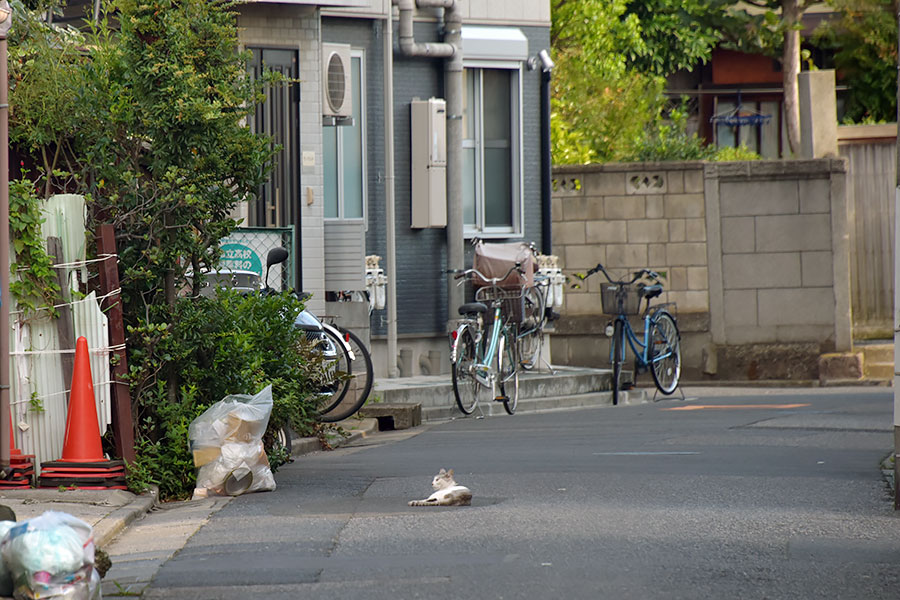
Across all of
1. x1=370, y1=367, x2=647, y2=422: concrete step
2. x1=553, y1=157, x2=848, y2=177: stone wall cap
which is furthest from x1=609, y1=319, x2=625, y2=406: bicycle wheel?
x1=553, y1=157, x2=848, y2=177: stone wall cap

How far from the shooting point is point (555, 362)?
20.0 m

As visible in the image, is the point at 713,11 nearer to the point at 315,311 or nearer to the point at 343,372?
the point at 315,311

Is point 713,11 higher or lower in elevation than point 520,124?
higher

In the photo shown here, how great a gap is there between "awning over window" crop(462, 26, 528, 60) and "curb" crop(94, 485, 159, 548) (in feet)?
34.7

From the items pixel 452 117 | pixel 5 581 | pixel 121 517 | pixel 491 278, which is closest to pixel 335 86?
pixel 452 117

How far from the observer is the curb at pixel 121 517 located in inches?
286

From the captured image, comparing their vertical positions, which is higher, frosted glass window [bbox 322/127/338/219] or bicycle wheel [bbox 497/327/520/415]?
frosted glass window [bbox 322/127/338/219]

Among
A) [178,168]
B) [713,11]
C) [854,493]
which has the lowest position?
[854,493]

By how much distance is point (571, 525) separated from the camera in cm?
746

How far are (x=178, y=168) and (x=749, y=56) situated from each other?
90.3 feet

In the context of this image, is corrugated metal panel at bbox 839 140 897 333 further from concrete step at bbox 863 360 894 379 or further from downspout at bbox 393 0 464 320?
downspout at bbox 393 0 464 320

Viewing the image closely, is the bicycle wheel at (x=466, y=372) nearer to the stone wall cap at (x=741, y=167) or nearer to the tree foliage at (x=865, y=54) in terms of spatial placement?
the stone wall cap at (x=741, y=167)

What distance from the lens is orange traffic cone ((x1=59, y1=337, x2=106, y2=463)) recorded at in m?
8.70

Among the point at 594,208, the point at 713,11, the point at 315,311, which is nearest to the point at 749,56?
the point at 713,11
